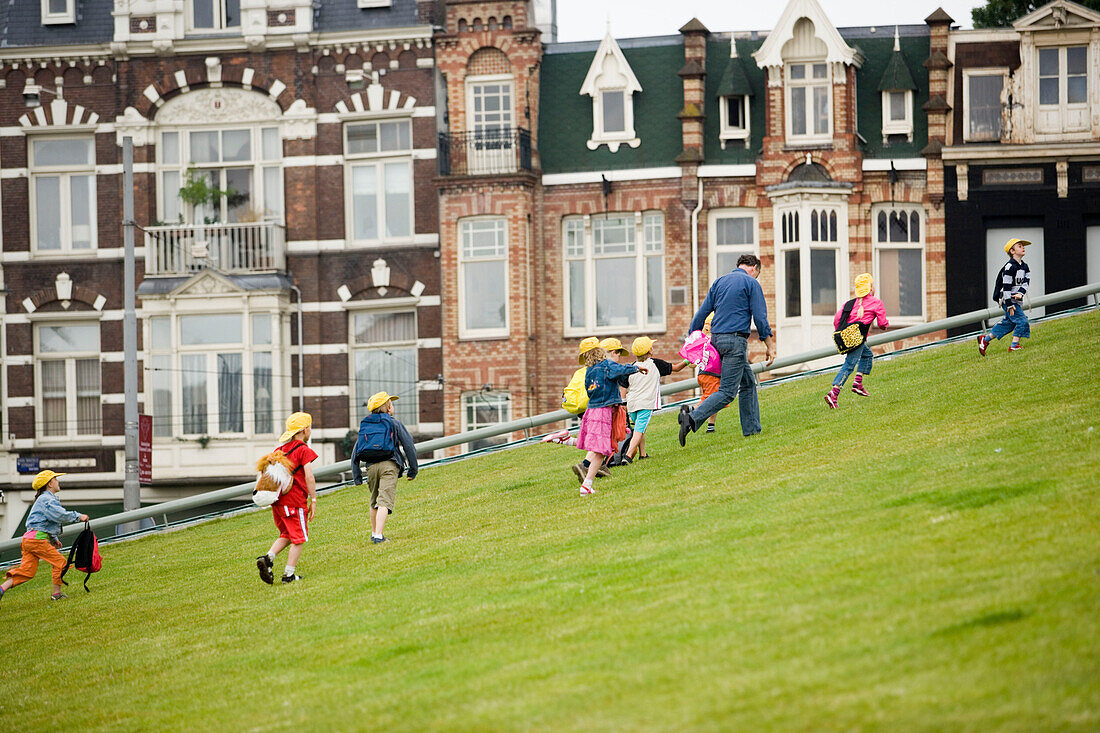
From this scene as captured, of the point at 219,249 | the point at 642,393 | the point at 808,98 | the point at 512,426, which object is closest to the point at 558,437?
the point at 642,393

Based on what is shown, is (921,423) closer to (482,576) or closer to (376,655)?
(482,576)

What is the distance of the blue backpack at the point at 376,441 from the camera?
642 inches

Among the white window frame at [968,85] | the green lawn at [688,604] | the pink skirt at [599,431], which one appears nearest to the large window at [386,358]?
the green lawn at [688,604]

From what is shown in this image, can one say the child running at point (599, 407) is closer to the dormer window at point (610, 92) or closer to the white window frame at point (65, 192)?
the dormer window at point (610, 92)

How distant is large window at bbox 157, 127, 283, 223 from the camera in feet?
108

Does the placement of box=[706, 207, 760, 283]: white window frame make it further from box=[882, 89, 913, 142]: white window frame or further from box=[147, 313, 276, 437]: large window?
box=[147, 313, 276, 437]: large window

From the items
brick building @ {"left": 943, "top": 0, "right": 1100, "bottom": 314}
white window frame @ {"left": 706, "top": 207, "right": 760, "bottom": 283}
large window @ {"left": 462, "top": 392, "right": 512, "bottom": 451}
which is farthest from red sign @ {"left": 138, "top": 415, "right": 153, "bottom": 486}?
brick building @ {"left": 943, "top": 0, "right": 1100, "bottom": 314}

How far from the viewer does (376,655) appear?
1102 cm

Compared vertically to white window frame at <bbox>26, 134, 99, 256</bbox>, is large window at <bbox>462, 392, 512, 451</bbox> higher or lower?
lower

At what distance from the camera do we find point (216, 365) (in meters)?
32.6

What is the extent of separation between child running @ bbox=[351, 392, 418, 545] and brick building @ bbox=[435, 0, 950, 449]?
15.3 metres

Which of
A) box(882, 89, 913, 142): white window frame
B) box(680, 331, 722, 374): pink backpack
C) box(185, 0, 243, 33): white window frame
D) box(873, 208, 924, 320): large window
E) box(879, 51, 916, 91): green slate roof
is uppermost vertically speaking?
box(185, 0, 243, 33): white window frame

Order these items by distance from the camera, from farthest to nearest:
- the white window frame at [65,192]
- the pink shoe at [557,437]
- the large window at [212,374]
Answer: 1. the white window frame at [65,192]
2. the large window at [212,374]
3. the pink shoe at [557,437]

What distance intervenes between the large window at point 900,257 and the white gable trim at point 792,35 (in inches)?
144
